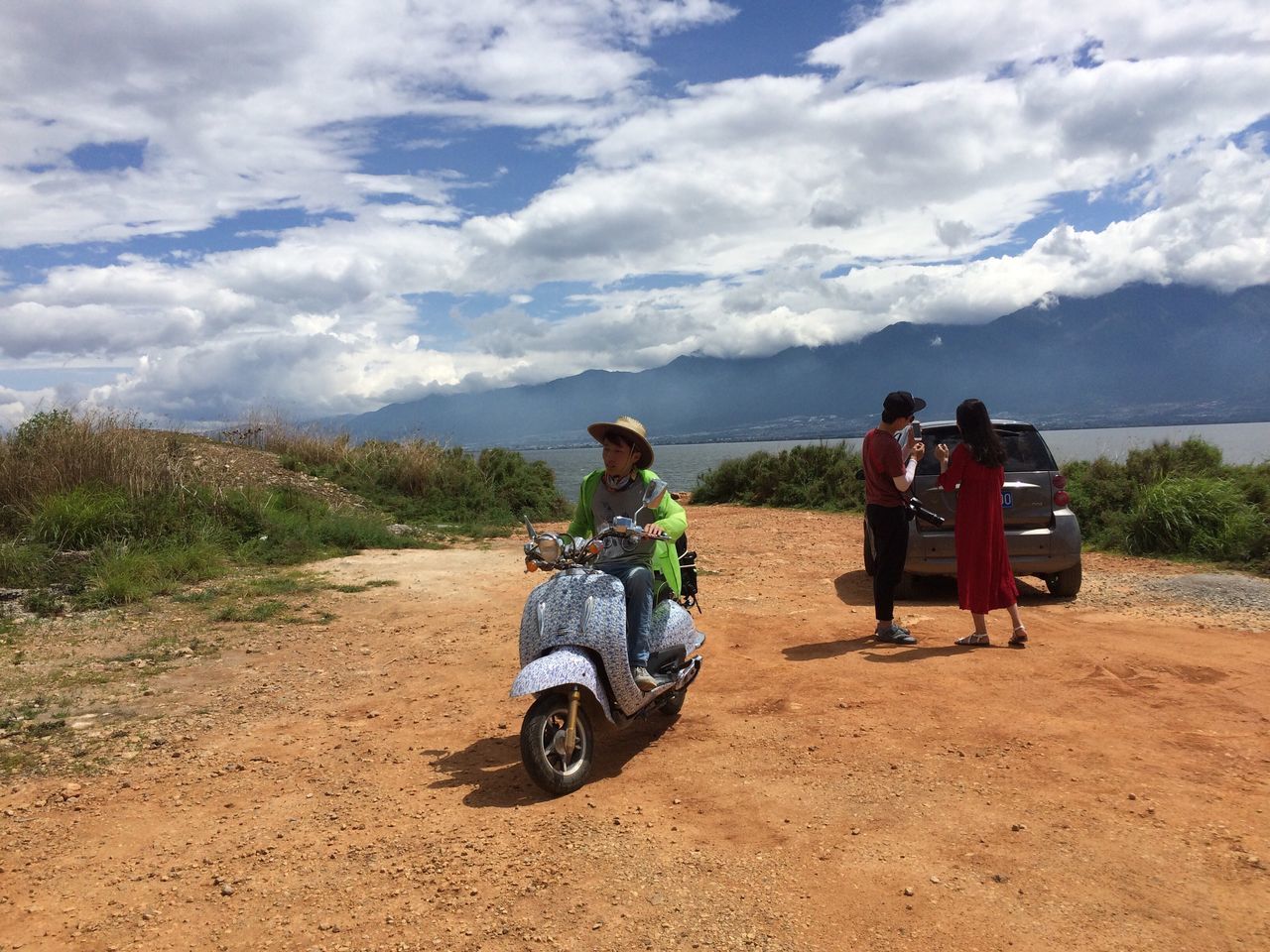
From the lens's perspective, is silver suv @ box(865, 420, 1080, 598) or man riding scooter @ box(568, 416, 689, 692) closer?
man riding scooter @ box(568, 416, 689, 692)

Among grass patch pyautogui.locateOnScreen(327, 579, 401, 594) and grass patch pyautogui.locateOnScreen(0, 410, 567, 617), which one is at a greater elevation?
grass patch pyautogui.locateOnScreen(0, 410, 567, 617)

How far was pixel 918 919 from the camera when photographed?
9.37 ft

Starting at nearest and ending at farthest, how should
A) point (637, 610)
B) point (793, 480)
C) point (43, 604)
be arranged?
point (637, 610) < point (43, 604) < point (793, 480)

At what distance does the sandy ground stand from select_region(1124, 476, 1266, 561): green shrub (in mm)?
5360

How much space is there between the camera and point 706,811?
3.81 metres

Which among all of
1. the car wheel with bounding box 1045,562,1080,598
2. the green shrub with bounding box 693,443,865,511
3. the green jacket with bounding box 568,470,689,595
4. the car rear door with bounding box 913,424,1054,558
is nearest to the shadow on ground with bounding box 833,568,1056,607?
the car wheel with bounding box 1045,562,1080,598

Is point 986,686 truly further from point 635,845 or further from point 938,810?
point 635,845

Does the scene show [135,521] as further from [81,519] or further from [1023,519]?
[1023,519]

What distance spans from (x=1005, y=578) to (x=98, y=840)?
19.7 ft

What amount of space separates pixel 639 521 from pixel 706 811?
164 cm

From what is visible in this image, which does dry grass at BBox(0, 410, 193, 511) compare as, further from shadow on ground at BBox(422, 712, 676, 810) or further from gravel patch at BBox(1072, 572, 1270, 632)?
gravel patch at BBox(1072, 572, 1270, 632)

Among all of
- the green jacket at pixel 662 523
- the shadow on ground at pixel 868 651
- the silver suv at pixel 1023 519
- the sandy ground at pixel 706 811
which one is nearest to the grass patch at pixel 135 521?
the sandy ground at pixel 706 811

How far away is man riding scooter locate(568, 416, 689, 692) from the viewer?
4535mm

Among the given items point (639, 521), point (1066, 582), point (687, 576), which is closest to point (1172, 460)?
point (1066, 582)
